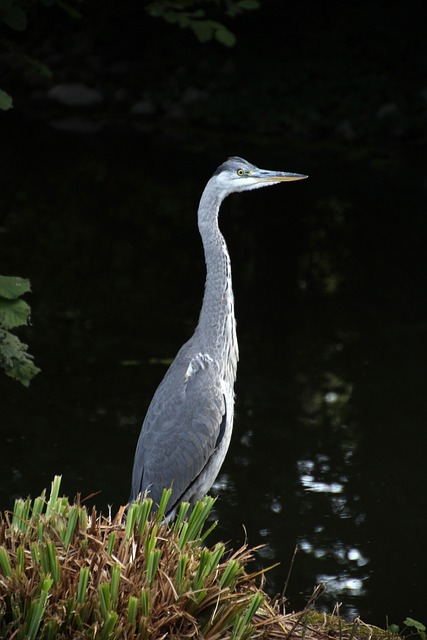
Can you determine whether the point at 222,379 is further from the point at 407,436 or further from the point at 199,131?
the point at 199,131

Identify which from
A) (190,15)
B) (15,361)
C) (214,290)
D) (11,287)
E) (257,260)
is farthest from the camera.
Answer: (257,260)

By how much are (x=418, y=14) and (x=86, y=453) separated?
11.5 metres

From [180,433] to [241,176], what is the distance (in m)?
1.10

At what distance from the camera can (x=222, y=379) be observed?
177 inches

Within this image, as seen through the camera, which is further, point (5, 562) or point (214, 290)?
point (214, 290)

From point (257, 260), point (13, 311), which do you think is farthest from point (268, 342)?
point (13, 311)

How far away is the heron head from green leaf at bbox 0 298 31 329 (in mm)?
1001

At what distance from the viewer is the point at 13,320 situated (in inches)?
159

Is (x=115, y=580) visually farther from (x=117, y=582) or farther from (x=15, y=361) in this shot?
(x=15, y=361)

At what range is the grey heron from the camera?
4.34m

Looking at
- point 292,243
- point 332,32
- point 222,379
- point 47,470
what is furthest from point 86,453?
point 332,32

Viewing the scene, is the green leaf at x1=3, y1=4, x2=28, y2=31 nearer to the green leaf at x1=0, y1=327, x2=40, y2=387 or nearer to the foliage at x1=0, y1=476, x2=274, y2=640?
the green leaf at x1=0, y1=327, x2=40, y2=387

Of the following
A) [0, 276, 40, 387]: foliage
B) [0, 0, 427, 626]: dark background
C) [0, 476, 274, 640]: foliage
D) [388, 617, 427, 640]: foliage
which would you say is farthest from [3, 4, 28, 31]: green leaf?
[388, 617, 427, 640]: foliage

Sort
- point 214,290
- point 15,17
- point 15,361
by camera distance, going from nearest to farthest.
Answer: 1. point 15,361
2. point 214,290
3. point 15,17
